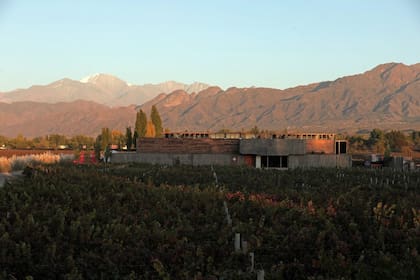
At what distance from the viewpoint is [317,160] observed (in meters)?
69.8

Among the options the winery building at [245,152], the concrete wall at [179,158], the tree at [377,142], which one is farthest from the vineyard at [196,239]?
the tree at [377,142]

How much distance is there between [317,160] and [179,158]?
18.6 metres

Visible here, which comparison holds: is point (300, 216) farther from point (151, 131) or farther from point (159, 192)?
point (151, 131)

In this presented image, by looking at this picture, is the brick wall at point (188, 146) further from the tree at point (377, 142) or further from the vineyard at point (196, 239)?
the tree at point (377, 142)

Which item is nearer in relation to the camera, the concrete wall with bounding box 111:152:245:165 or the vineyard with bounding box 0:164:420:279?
the vineyard with bounding box 0:164:420:279

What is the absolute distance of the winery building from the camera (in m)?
67.9

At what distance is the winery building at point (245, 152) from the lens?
67.9 metres

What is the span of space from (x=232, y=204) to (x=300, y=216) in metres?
3.95

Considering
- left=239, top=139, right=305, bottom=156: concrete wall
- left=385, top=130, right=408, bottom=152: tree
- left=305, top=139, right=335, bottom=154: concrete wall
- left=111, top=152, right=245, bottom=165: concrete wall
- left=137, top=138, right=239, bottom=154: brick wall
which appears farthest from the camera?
left=385, top=130, right=408, bottom=152: tree

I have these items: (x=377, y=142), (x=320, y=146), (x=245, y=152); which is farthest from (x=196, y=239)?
(x=377, y=142)

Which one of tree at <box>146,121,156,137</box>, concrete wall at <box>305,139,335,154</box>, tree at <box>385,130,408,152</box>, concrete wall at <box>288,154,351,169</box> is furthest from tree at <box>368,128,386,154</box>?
concrete wall at <box>288,154,351,169</box>

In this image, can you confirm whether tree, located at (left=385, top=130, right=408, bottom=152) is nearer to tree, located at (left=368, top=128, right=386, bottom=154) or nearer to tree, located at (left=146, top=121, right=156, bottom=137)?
tree, located at (left=368, top=128, right=386, bottom=154)

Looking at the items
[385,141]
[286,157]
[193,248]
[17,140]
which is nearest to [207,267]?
[193,248]

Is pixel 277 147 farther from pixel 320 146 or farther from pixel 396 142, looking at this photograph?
pixel 396 142
